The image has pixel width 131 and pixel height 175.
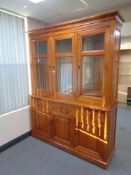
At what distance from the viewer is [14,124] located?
2734 millimetres

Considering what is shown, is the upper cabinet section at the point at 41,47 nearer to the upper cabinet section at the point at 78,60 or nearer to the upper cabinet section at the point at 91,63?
the upper cabinet section at the point at 78,60

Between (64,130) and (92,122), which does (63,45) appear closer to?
(92,122)

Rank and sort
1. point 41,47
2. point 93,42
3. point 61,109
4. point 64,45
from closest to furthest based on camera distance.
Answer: point 93,42 < point 64,45 < point 61,109 < point 41,47

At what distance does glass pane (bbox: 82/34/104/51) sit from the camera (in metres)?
1.97

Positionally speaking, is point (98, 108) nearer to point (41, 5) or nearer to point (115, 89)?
point (115, 89)

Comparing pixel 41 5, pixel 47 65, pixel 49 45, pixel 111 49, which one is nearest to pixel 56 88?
pixel 47 65

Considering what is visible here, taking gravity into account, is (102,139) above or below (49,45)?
below

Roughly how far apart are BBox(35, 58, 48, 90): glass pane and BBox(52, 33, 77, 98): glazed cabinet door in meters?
0.26

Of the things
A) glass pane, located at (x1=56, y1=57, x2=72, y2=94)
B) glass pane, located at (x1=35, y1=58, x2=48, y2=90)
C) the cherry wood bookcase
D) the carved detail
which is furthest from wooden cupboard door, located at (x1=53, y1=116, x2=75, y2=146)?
glass pane, located at (x1=35, y1=58, x2=48, y2=90)

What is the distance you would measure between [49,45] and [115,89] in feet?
4.43

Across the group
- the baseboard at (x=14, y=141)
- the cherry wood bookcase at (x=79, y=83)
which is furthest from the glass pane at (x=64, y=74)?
the baseboard at (x=14, y=141)

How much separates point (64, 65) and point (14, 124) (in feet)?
4.90

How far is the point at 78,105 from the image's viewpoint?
2.22m

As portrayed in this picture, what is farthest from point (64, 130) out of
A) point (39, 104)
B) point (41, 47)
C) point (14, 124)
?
point (41, 47)
